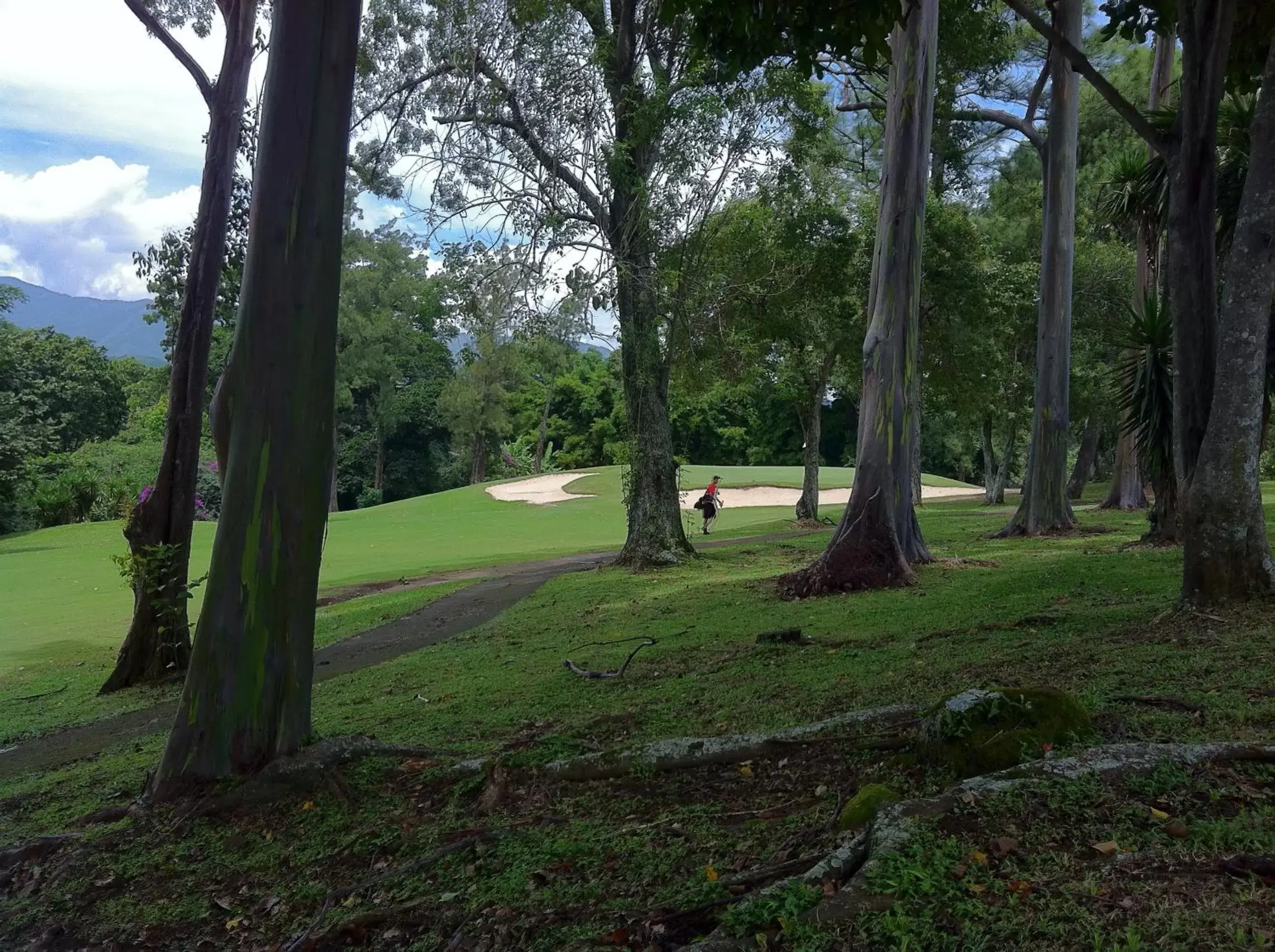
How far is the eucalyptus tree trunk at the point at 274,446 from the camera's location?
5.17 meters

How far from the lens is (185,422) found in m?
10.3

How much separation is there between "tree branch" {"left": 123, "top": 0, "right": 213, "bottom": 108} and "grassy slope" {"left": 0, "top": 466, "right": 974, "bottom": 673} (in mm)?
7724

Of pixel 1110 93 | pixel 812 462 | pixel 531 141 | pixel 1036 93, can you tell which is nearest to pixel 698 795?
pixel 1110 93

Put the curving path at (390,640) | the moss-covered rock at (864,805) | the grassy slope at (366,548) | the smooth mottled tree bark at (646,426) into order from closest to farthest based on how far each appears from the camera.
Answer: the moss-covered rock at (864,805)
the curving path at (390,640)
the grassy slope at (366,548)
the smooth mottled tree bark at (646,426)

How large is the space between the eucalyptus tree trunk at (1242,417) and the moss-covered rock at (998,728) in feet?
10.6

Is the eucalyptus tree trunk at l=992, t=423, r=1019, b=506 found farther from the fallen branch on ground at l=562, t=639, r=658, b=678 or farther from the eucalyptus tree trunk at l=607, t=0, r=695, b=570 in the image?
the fallen branch on ground at l=562, t=639, r=658, b=678

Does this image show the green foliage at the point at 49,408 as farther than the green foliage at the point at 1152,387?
Yes

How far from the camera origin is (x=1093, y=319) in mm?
26922

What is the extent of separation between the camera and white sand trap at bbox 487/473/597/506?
127 ft

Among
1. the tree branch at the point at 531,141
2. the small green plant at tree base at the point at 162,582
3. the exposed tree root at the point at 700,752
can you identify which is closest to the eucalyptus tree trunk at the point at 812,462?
the tree branch at the point at 531,141

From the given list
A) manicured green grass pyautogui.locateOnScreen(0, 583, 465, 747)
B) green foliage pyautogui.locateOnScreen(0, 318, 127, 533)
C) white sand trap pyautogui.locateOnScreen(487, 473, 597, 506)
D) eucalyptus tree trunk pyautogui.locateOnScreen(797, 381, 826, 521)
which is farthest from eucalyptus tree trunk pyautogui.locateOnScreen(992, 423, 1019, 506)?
green foliage pyautogui.locateOnScreen(0, 318, 127, 533)

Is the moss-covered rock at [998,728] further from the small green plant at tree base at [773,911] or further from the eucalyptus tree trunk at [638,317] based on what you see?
the eucalyptus tree trunk at [638,317]

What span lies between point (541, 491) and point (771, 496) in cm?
1059

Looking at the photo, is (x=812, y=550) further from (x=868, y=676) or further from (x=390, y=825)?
(x=390, y=825)
